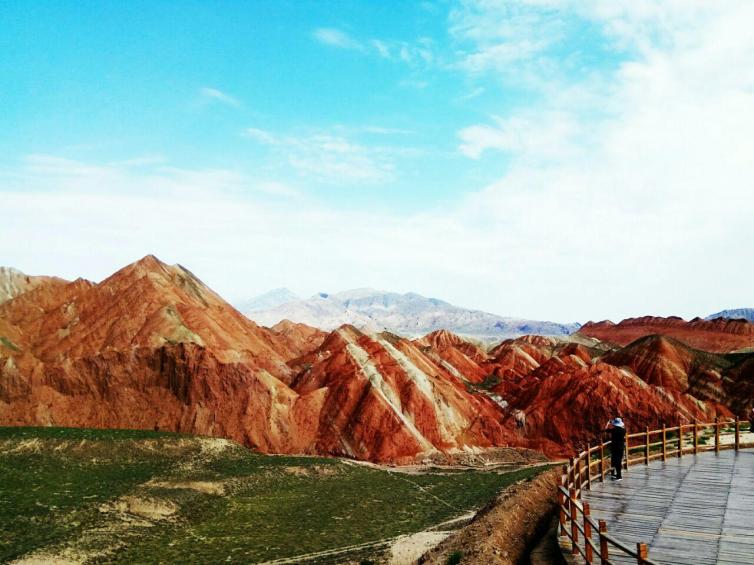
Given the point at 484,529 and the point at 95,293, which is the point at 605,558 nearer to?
the point at 484,529

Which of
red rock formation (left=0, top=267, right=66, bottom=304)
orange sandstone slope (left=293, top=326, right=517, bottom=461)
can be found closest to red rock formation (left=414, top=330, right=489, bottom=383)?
orange sandstone slope (left=293, top=326, right=517, bottom=461)

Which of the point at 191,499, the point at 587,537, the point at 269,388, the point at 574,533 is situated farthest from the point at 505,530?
the point at 269,388

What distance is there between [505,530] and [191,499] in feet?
81.9

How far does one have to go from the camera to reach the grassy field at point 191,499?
34.0m

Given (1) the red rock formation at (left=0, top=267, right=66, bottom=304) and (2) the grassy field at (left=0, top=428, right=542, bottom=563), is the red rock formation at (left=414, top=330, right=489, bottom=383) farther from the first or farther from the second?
(1) the red rock formation at (left=0, top=267, right=66, bottom=304)

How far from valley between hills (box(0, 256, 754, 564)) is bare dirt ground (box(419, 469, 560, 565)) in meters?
Answer: 7.09

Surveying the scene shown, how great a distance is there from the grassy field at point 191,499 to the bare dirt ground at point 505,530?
902cm

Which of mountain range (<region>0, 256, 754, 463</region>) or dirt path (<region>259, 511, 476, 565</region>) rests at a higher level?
mountain range (<region>0, 256, 754, 463</region>)

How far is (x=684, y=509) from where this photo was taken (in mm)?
21078

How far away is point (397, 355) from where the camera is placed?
85.5 m

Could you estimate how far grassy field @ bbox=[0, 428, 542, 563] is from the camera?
34000 mm

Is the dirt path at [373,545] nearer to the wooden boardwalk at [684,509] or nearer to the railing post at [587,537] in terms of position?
the wooden boardwalk at [684,509]

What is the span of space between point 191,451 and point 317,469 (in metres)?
11.4

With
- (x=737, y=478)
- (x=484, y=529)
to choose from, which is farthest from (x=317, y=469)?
(x=737, y=478)
